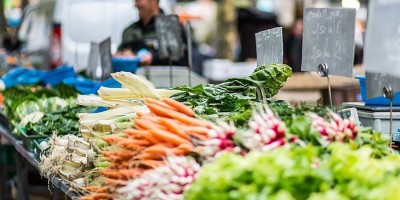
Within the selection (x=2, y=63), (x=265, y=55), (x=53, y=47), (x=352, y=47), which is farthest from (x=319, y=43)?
(x=53, y=47)

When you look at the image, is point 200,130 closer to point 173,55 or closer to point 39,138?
point 39,138

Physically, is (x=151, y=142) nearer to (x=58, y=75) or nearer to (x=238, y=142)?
(x=238, y=142)

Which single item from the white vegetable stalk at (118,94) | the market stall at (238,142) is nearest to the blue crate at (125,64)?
the market stall at (238,142)

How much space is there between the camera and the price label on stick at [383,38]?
362 cm

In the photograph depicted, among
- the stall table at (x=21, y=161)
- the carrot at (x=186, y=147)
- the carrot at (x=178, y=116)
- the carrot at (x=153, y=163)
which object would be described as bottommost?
the stall table at (x=21, y=161)

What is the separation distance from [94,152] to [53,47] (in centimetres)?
979

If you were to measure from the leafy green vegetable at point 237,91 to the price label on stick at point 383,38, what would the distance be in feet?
2.63

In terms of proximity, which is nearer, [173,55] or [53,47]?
[173,55]

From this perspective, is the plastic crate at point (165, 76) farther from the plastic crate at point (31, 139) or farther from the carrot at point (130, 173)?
the carrot at point (130, 173)

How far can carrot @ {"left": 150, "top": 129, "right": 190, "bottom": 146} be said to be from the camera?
3559mm

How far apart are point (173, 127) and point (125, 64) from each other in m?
4.47

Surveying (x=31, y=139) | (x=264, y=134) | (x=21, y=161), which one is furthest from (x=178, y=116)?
(x=21, y=161)

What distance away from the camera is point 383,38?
3.66 metres

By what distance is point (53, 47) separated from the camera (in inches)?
546
